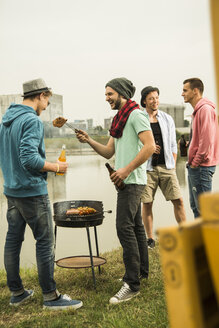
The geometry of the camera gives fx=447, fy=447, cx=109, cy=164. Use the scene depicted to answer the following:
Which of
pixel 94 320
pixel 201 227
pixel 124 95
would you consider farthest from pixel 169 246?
pixel 124 95

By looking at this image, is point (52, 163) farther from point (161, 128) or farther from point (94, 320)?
point (161, 128)

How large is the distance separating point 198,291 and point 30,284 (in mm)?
4223

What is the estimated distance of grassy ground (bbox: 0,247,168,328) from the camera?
357cm

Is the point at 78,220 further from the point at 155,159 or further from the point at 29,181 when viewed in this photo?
the point at 155,159

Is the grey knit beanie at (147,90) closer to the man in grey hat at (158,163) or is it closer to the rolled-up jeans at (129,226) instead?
the man in grey hat at (158,163)

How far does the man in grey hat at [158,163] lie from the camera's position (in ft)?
19.3

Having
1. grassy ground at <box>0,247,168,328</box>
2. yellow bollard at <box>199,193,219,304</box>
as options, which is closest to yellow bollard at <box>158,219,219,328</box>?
yellow bollard at <box>199,193,219,304</box>

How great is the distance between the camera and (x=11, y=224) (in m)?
4.10

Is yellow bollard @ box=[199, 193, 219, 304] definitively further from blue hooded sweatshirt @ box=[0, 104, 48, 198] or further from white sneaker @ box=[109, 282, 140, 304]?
white sneaker @ box=[109, 282, 140, 304]

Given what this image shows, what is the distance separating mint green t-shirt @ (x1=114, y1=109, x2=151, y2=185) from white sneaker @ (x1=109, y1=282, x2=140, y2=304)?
0.99 m

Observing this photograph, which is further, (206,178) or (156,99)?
(156,99)

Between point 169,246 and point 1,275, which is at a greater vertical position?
point 169,246

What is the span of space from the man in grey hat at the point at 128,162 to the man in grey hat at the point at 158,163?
1.69 metres

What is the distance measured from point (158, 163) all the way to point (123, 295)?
2.30 m
